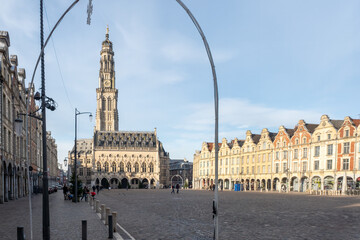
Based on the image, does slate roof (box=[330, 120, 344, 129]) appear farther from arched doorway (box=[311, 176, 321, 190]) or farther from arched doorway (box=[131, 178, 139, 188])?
arched doorway (box=[131, 178, 139, 188])

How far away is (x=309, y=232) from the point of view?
1293 centimetres

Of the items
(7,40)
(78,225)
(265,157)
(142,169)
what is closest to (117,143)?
(142,169)

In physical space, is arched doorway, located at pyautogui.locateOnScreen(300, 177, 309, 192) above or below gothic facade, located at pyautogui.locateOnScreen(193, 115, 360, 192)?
below

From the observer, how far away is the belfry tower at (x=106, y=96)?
412 feet

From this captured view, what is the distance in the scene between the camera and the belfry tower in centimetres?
12544

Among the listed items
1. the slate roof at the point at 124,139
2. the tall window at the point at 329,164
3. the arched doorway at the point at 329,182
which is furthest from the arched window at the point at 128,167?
the tall window at the point at 329,164

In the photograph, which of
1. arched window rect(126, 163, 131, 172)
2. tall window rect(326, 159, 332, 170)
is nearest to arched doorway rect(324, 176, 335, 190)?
tall window rect(326, 159, 332, 170)

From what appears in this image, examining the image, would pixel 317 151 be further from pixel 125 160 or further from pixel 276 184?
pixel 125 160

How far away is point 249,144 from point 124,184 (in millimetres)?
48796

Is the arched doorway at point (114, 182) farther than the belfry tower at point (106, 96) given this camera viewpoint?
No

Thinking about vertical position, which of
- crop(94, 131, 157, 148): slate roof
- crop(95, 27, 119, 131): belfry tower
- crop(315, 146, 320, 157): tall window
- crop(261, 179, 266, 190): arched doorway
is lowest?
crop(261, 179, 266, 190): arched doorway

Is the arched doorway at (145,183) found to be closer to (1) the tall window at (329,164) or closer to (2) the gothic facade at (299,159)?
(2) the gothic facade at (299,159)

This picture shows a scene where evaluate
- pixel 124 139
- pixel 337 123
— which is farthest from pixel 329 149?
pixel 124 139

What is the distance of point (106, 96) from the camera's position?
128m
